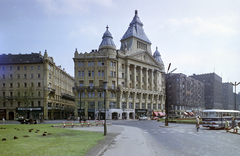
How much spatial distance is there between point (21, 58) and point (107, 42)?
29893 millimetres

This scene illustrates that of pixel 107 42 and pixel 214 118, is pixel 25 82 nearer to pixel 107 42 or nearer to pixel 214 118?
pixel 107 42

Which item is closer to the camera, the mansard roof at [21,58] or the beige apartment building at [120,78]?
the mansard roof at [21,58]

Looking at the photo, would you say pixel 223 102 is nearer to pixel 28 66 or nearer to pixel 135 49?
pixel 135 49

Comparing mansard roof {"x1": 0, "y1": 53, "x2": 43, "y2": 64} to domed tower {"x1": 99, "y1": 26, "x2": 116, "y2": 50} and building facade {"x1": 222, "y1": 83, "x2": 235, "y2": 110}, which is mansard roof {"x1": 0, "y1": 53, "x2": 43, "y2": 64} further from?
building facade {"x1": 222, "y1": 83, "x2": 235, "y2": 110}

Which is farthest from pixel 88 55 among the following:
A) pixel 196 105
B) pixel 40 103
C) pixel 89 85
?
pixel 196 105

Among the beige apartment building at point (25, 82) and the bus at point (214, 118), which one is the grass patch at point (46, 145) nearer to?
the bus at point (214, 118)

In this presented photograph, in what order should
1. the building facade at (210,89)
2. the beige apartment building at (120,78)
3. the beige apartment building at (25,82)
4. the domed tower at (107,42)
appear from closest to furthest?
the beige apartment building at (25,82), the beige apartment building at (120,78), the domed tower at (107,42), the building facade at (210,89)

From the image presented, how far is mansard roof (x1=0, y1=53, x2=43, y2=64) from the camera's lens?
71500 millimetres

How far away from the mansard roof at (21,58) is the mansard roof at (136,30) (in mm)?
36079

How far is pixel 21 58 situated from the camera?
72.8 meters

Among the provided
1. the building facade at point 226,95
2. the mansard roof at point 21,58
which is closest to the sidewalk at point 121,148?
the mansard roof at point 21,58

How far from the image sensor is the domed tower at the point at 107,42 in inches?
3036

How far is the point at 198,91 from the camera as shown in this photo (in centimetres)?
13025

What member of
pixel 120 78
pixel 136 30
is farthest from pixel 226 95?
pixel 120 78
